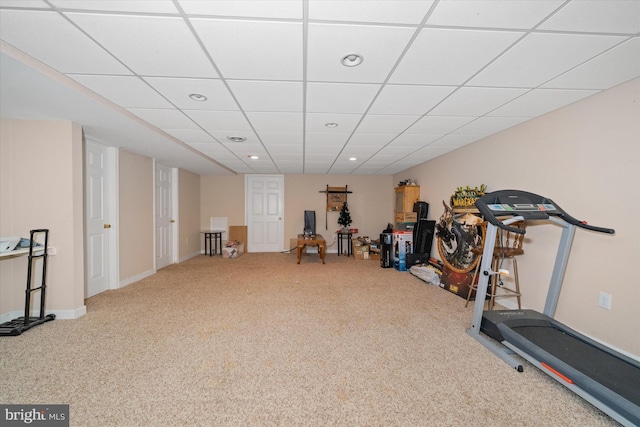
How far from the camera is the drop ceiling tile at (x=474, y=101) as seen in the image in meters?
2.19

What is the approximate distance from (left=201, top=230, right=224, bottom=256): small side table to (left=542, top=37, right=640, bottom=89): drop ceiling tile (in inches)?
270

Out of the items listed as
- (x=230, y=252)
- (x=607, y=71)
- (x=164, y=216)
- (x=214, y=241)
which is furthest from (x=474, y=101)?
(x=214, y=241)

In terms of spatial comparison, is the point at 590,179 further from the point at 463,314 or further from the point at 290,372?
the point at 290,372

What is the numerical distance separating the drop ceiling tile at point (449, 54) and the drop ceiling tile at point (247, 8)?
78 cm

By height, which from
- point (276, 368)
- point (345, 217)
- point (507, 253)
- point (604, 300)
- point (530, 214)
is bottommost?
point (276, 368)

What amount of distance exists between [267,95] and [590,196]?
10.1 feet

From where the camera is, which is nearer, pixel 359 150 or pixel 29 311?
pixel 29 311

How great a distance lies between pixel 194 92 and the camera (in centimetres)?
221

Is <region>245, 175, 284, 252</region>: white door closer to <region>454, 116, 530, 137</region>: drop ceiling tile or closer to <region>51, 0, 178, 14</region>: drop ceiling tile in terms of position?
<region>454, 116, 530, 137</region>: drop ceiling tile

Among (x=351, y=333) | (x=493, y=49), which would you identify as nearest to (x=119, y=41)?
(x=493, y=49)

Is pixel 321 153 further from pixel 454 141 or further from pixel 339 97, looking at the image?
pixel 339 97

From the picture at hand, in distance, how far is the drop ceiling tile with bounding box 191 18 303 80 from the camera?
1433 mm

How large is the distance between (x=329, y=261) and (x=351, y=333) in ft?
11.4

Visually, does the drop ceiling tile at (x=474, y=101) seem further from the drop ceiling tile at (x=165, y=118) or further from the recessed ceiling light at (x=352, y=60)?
the drop ceiling tile at (x=165, y=118)
